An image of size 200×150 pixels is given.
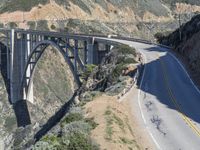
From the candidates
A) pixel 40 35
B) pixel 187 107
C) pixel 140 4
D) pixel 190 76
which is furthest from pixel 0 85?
pixel 140 4

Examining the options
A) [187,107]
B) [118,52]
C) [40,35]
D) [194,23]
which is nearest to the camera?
[187,107]

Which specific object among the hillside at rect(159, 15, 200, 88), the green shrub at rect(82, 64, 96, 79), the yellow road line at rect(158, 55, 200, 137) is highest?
the hillside at rect(159, 15, 200, 88)

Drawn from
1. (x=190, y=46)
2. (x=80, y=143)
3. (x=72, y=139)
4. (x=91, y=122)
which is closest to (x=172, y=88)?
(x=91, y=122)

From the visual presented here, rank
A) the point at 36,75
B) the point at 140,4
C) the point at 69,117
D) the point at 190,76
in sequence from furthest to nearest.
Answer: the point at 140,4 < the point at 36,75 < the point at 190,76 < the point at 69,117

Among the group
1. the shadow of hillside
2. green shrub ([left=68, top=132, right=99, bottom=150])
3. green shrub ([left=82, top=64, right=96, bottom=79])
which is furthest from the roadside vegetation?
green shrub ([left=82, top=64, right=96, bottom=79])

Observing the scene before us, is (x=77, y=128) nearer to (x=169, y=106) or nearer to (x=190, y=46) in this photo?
(x=169, y=106)

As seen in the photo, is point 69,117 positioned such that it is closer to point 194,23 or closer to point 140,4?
point 194,23

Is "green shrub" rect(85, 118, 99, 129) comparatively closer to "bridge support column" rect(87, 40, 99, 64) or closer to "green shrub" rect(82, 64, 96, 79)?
"green shrub" rect(82, 64, 96, 79)
